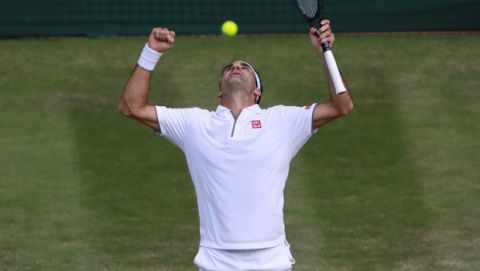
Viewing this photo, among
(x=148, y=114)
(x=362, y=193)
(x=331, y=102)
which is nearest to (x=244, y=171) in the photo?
(x=331, y=102)

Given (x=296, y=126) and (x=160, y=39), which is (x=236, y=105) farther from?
(x=160, y=39)

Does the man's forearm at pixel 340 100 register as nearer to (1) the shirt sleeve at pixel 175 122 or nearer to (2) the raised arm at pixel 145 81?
(1) the shirt sleeve at pixel 175 122

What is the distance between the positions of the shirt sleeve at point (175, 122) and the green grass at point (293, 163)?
13.1 ft

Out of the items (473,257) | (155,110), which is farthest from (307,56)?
(155,110)

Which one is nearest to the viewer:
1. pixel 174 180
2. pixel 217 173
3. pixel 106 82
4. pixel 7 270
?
pixel 217 173

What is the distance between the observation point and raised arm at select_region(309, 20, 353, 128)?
9.43m

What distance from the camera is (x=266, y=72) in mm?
19406

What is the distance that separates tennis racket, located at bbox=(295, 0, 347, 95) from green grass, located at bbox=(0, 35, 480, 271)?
13.0ft

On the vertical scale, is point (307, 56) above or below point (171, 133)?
below

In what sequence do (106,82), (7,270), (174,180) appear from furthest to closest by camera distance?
(106,82) → (174,180) → (7,270)

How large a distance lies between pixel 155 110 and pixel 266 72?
9.67 metres

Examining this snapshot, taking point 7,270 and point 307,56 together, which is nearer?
point 7,270

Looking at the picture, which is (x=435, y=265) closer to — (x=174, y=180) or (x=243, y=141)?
(x=174, y=180)

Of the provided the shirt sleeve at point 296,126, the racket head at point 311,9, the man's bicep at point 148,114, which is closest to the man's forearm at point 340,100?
the shirt sleeve at point 296,126
